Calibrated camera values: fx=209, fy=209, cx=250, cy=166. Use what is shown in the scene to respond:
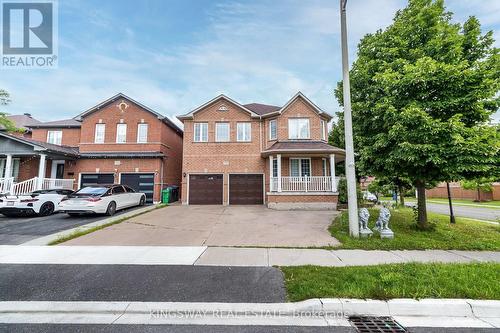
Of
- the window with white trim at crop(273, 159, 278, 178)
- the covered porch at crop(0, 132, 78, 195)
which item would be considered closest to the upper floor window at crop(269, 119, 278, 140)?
the window with white trim at crop(273, 159, 278, 178)

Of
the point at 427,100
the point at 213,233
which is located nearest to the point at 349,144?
the point at 427,100

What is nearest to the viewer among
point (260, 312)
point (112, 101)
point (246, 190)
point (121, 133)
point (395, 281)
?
point (260, 312)

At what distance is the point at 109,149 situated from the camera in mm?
17219

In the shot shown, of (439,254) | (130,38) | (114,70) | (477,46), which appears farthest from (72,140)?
(477,46)

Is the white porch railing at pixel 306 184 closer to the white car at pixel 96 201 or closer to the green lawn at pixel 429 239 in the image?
the green lawn at pixel 429 239

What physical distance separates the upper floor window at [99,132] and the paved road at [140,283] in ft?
49.9

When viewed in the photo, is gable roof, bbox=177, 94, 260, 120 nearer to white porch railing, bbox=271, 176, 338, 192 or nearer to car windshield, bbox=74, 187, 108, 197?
white porch railing, bbox=271, 176, 338, 192

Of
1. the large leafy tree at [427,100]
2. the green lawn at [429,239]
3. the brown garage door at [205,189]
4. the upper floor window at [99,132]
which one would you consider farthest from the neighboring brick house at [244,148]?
the green lawn at [429,239]

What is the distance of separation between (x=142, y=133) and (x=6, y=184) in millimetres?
8642

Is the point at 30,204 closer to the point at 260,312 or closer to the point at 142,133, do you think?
the point at 142,133

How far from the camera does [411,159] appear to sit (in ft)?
22.2

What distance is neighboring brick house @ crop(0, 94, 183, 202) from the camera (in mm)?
16750

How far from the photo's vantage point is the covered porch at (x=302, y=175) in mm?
14266

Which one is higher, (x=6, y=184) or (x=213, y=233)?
(x=6, y=184)
